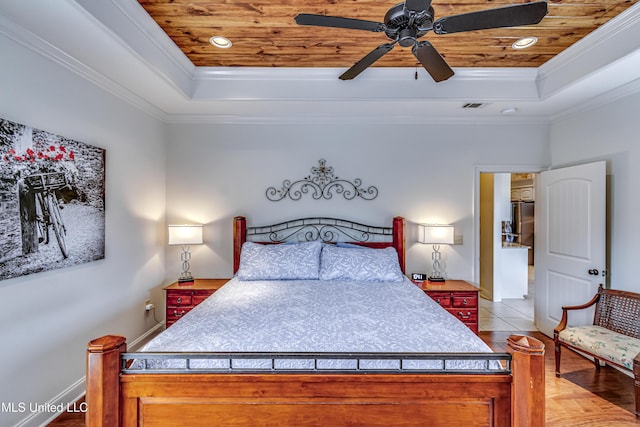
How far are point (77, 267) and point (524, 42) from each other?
162 inches

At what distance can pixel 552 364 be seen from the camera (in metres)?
3.00

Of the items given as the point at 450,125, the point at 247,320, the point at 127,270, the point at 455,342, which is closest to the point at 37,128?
the point at 127,270

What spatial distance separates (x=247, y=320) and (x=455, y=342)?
1.24m

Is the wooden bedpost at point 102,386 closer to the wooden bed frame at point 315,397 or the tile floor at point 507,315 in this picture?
the wooden bed frame at point 315,397

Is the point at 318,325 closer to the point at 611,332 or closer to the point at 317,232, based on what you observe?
the point at 317,232

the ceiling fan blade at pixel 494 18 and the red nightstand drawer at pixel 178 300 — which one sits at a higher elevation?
the ceiling fan blade at pixel 494 18

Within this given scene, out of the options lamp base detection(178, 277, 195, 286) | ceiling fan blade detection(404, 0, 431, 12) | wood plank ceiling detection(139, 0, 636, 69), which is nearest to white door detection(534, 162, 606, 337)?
wood plank ceiling detection(139, 0, 636, 69)

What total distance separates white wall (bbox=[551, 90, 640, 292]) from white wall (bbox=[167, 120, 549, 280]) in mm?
626

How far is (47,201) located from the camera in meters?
2.14

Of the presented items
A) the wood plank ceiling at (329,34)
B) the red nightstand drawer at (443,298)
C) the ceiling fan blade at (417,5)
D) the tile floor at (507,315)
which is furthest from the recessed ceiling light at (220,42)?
the tile floor at (507,315)

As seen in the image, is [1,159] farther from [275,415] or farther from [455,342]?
[455,342]

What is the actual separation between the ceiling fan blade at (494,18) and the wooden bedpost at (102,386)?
7.50ft

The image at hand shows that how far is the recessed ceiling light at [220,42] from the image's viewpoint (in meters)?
2.57

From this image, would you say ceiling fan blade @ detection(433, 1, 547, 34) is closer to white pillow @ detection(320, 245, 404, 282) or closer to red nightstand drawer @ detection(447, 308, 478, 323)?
white pillow @ detection(320, 245, 404, 282)
